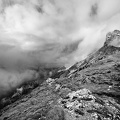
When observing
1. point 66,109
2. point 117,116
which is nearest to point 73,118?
point 66,109

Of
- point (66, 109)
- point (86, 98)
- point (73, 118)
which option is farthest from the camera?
point (86, 98)

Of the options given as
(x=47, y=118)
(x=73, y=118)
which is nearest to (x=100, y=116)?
(x=73, y=118)

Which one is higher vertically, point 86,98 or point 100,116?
point 86,98

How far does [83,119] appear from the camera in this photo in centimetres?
5294

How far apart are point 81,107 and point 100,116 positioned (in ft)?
40.2

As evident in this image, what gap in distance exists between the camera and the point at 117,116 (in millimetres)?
52688

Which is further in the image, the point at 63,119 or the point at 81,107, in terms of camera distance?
the point at 81,107

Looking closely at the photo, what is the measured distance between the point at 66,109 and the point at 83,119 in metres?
15.2

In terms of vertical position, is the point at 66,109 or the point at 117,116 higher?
the point at 66,109

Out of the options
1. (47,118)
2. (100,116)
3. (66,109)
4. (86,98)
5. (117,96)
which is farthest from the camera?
(117,96)

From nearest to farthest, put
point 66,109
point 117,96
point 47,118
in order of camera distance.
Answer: point 47,118, point 66,109, point 117,96

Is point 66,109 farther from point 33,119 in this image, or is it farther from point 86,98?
point 33,119

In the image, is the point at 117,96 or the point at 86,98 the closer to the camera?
the point at 86,98

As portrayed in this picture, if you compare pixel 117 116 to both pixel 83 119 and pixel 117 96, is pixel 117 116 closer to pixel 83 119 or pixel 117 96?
pixel 83 119
